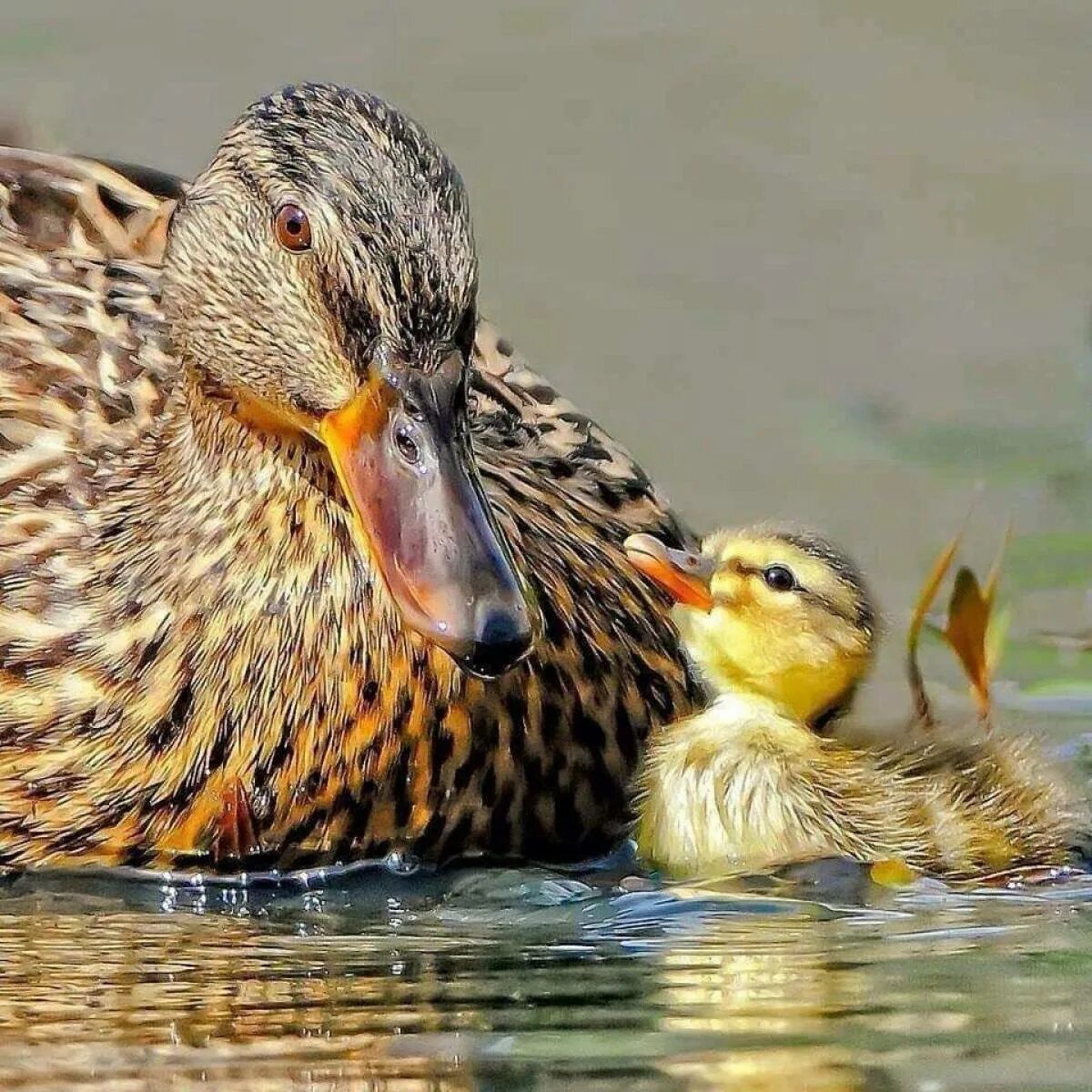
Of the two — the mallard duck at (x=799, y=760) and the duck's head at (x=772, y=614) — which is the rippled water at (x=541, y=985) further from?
the duck's head at (x=772, y=614)

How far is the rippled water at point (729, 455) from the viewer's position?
11.1 ft

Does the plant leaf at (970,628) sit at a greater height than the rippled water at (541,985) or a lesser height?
greater

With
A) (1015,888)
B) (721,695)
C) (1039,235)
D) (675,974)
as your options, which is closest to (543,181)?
(1039,235)

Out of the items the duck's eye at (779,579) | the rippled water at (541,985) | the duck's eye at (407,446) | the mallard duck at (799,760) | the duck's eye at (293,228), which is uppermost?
the duck's eye at (293,228)

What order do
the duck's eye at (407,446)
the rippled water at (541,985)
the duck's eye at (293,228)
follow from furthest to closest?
1. the duck's eye at (293,228)
2. the duck's eye at (407,446)
3. the rippled water at (541,985)

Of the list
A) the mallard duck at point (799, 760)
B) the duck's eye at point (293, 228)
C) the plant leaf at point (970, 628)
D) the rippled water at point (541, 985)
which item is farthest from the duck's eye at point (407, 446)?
the plant leaf at point (970, 628)

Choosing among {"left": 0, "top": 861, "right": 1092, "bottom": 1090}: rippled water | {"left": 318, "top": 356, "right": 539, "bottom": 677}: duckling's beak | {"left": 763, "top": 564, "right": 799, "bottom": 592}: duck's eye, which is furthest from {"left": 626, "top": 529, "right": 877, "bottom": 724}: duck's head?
{"left": 318, "top": 356, "right": 539, "bottom": 677}: duckling's beak

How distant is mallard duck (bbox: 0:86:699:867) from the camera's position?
167 inches

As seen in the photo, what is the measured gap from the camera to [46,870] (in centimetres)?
453

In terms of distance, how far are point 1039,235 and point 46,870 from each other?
3.60 metres

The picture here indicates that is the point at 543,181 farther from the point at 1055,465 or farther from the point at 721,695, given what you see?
the point at 721,695

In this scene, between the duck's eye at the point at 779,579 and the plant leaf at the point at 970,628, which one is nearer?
the duck's eye at the point at 779,579

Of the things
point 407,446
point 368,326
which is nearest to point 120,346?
point 368,326

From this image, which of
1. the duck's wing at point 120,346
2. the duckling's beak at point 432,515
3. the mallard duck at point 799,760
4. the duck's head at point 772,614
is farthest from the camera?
the duck's wing at point 120,346
